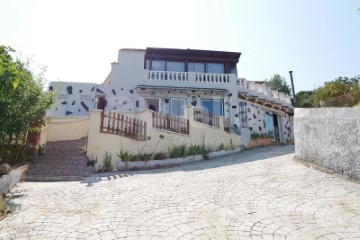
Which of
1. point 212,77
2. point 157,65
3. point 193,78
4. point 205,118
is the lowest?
point 205,118

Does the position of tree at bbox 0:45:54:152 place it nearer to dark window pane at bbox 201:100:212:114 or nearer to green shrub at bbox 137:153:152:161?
green shrub at bbox 137:153:152:161

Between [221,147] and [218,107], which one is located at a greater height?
[218,107]

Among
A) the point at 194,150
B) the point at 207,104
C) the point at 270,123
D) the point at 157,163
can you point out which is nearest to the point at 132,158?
the point at 157,163

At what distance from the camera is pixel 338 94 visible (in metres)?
9.08

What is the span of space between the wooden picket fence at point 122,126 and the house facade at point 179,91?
4.56 meters

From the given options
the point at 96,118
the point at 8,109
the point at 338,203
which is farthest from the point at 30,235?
the point at 96,118

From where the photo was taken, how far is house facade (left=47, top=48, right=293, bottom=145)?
56.2ft

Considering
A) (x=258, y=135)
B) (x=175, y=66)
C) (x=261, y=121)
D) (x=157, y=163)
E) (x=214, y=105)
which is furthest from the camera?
(x=175, y=66)

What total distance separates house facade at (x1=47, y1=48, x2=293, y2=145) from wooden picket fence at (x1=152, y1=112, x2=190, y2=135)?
6.91 ft

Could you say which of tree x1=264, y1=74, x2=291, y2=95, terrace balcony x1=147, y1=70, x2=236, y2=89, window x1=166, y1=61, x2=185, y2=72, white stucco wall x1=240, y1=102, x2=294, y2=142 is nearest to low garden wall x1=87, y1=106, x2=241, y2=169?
white stucco wall x1=240, y1=102, x2=294, y2=142

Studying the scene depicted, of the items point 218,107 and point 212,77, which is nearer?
point 218,107

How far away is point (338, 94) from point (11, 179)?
10.8 metres

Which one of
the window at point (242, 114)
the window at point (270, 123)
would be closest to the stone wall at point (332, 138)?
the window at point (242, 114)

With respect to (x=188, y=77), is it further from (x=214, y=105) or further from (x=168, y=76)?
(x=214, y=105)
